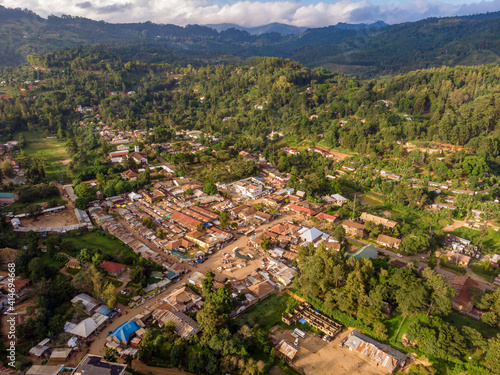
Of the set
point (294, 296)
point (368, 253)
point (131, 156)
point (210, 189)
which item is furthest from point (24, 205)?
point (368, 253)

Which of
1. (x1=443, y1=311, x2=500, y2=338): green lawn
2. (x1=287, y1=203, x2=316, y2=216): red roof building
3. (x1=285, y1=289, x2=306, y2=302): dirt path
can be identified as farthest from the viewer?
(x1=287, y1=203, x2=316, y2=216): red roof building

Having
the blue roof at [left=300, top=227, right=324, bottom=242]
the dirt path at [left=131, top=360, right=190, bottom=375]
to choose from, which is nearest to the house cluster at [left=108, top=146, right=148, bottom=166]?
the blue roof at [left=300, top=227, right=324, bottom=242]

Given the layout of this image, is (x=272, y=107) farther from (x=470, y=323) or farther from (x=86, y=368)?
(x=86, y=368)

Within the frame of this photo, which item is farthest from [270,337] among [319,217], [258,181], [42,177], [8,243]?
[42,177]

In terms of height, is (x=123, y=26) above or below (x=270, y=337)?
above

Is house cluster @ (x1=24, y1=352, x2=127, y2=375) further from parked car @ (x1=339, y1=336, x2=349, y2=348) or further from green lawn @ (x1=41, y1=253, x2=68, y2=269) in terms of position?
parked car @ (x1=339, y1=336, x2=349, y2=348)

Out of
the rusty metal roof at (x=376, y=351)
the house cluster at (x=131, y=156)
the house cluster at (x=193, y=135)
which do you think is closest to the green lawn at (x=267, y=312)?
the rusty metal roof at (x=376, y=351)

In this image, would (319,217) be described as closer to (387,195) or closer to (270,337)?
(387,195)

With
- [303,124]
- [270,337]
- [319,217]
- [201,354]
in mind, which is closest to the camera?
[201,354]
